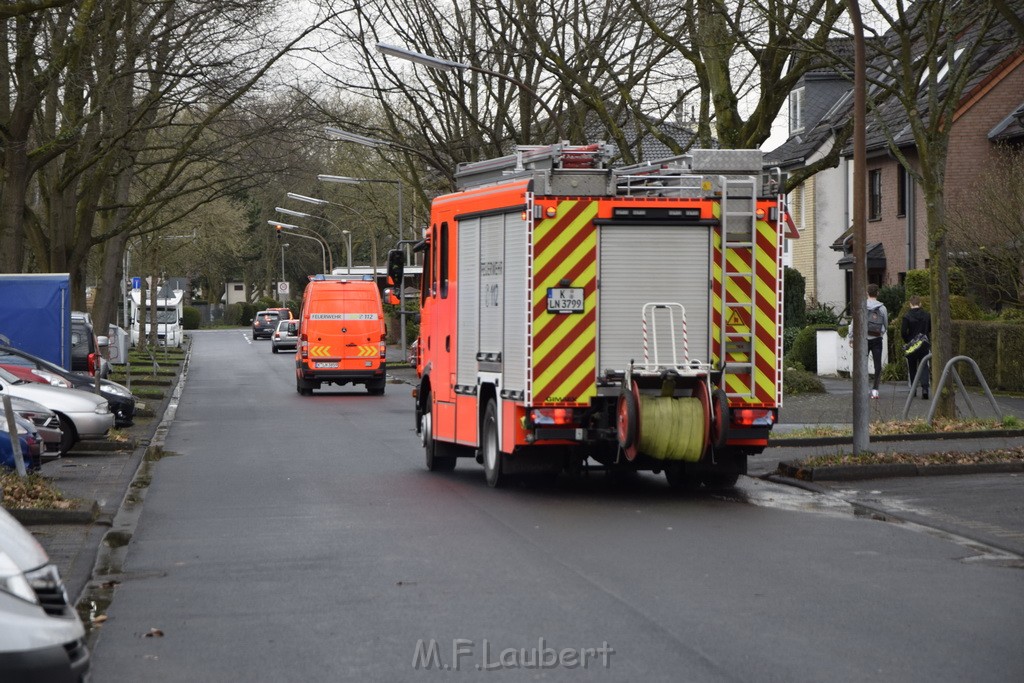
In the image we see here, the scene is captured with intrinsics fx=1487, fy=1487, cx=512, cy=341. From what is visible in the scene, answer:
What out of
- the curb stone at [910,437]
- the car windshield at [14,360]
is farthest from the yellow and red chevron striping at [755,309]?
the car windshield at [14,360]

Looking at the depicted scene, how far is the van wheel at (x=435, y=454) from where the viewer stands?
634 inches

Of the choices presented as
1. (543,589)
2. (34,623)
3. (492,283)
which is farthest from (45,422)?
(34,623)

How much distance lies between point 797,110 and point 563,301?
134 ft

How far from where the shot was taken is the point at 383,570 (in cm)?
921

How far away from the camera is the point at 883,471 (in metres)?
14.4

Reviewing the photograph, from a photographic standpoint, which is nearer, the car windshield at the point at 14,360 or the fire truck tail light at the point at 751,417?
the fire truck tail light at the point at 751,417

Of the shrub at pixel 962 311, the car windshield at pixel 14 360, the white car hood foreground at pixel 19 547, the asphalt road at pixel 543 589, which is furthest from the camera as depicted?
the shrub at pixel 962 311

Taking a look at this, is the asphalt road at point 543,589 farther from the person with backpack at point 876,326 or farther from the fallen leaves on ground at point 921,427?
the person with backpack at point 876,326

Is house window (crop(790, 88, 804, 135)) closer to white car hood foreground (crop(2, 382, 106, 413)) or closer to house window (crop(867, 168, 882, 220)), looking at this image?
house window (crop(867, 168, 882, 220))

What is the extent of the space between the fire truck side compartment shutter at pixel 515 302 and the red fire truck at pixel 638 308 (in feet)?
0.06

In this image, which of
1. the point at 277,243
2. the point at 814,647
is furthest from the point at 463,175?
the point at 277,243

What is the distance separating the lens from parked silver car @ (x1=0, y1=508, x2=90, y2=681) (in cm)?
472

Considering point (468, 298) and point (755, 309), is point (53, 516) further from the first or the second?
point (755, 309)

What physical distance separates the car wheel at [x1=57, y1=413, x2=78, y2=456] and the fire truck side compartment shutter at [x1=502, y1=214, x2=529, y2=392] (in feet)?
22.0
